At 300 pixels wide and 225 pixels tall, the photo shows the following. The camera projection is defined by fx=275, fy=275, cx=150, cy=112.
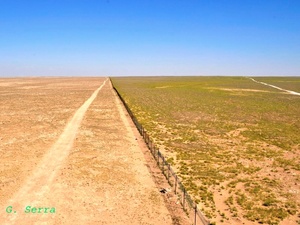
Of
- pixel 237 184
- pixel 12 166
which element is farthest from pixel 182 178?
pixel 12 166

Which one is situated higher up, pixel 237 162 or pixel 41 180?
pixel 41 180

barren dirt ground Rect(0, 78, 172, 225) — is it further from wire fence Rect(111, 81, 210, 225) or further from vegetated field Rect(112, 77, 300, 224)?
vegetated field Rect(112, 77, 300, 224)

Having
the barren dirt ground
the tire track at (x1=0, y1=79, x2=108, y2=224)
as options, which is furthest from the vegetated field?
the tire track at (x1=0, y1=79, x2=108, y2=224)

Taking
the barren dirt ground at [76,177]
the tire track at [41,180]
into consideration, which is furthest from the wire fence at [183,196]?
the tire track at [41,180]

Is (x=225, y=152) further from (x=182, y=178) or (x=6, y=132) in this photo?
(x=6, y=132)

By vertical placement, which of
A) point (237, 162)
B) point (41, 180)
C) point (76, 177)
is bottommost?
point (237, 162)

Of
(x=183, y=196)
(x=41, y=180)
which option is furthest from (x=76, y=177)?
(x=183, y=196)

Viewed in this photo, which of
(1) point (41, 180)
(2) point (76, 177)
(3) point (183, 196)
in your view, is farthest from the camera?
(2) point (76, 177)

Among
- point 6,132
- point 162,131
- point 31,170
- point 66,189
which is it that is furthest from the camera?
point 162,131

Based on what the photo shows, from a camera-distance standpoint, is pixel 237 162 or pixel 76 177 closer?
pixel 76 177

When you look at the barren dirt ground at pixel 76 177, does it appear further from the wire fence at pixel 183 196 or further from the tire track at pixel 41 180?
the wire fence at pixel 183 196

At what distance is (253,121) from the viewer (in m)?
44.8

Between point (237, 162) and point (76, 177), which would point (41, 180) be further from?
point (237, 162)

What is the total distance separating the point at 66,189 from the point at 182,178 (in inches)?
332
